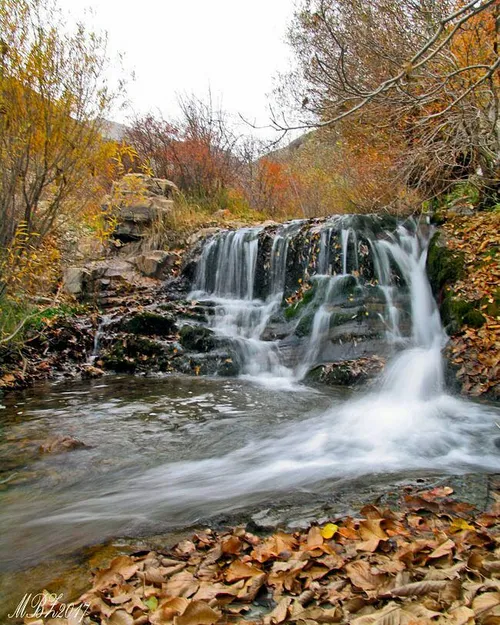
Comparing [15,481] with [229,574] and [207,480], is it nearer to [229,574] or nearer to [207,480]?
[207,480]

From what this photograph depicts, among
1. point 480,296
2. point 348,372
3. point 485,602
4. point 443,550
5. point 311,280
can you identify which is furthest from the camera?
point 311,280

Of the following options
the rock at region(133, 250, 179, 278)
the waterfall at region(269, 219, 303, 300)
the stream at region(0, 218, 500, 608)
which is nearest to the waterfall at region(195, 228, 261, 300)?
the waterfall at region(269, 219, 303, 300)

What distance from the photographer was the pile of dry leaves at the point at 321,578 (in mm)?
1554

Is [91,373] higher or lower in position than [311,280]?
lower

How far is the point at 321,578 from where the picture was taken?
1780 millimetres

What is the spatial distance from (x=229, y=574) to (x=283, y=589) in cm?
25

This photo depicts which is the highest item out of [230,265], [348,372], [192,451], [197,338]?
[230,265]

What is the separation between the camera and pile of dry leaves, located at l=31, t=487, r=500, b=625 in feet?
5.10

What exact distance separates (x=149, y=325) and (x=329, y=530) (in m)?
6.11

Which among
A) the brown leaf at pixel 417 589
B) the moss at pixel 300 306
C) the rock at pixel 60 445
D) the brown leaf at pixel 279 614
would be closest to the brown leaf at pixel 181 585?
the brown leaf at pixel 279 614

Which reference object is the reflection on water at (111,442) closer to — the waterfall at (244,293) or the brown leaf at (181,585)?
the brown leaf at (181,585)

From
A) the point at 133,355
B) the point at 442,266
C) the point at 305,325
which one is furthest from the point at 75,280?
the point at 442,266

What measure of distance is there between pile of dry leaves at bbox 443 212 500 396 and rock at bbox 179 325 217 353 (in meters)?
3.80

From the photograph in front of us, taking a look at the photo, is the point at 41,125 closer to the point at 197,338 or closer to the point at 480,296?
the point at 197,338
